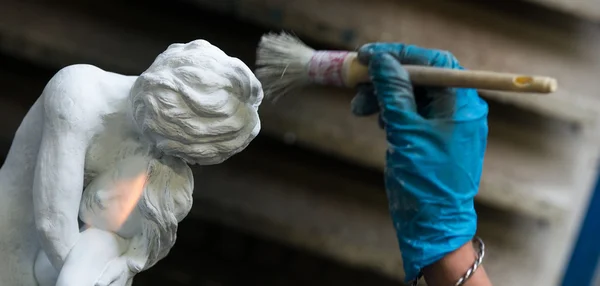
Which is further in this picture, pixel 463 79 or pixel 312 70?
pixel 312 70

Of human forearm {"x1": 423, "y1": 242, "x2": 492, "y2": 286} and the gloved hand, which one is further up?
the gloved hand

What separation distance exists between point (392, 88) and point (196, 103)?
47cm

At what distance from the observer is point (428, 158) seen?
41.7 inches

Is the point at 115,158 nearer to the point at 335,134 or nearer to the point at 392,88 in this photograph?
the point at 392,88

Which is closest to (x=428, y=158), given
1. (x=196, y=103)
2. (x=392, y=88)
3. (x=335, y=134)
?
(x=392, y=88)

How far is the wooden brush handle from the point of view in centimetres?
87

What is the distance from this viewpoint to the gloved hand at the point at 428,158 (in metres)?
1.04

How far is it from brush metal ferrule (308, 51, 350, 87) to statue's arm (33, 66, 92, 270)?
0.45 metres

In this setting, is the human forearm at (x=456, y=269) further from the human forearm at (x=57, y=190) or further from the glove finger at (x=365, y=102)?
the human forearm at (x=57, y=190)

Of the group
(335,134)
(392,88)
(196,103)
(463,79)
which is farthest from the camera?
(335,134)

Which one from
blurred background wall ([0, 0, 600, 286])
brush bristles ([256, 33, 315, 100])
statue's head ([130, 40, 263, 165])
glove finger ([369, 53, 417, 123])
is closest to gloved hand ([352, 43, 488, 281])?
glove finger ([369, 53, 417, 123])

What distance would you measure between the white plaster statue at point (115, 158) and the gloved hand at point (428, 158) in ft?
1.33

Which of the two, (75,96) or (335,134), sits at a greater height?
(75,96)

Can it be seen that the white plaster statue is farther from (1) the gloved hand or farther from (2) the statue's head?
(1) the gloved hand
